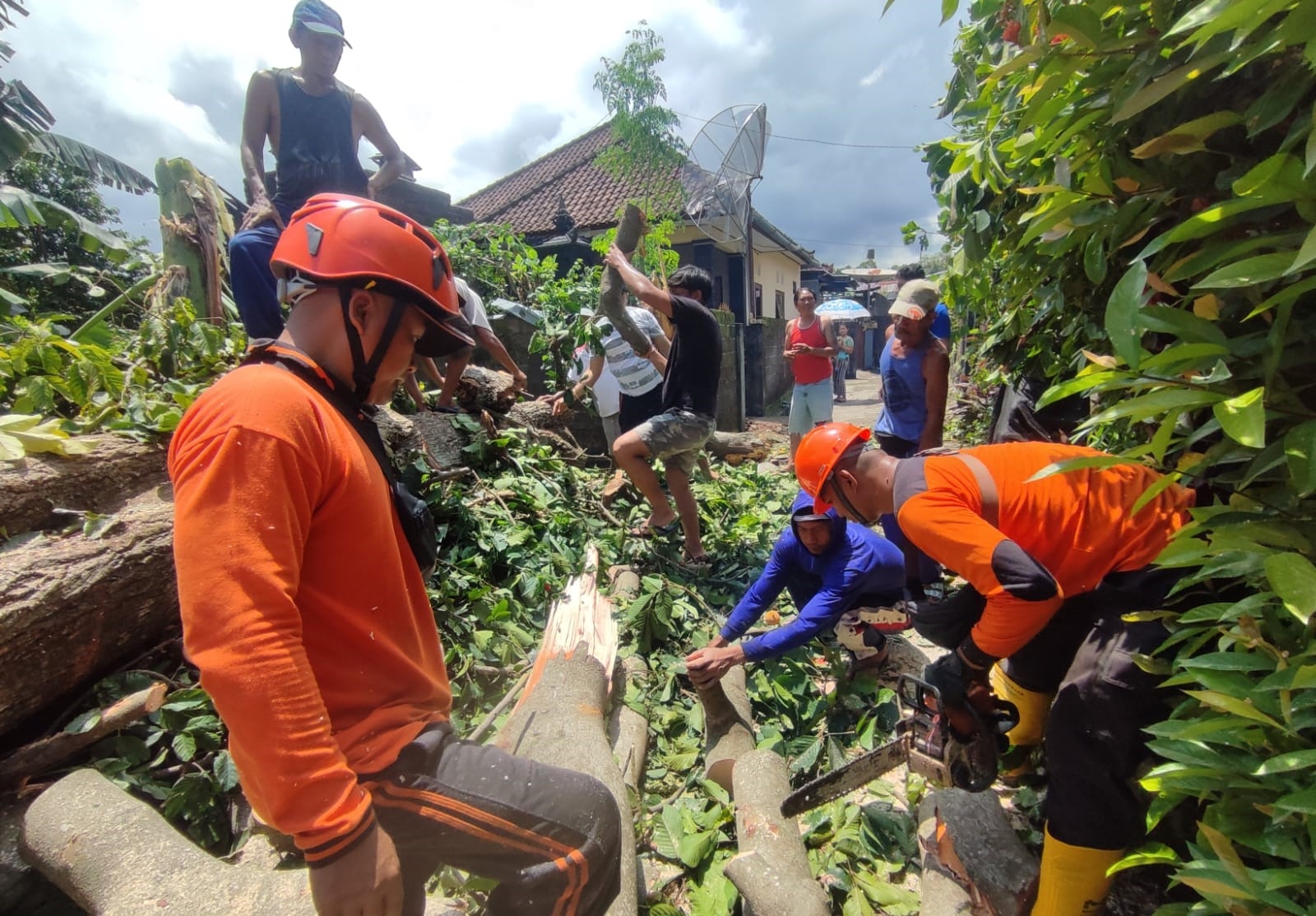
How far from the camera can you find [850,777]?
8.05 feet

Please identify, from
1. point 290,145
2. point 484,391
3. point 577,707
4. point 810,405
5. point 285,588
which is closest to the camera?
point 285,588

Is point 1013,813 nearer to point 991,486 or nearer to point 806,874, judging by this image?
point 806,874

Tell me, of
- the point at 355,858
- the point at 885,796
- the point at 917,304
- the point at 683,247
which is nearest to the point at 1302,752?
the point at 355,858

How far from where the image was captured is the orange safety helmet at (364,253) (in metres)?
1.42

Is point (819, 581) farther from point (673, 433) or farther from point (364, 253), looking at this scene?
point (364, 253)

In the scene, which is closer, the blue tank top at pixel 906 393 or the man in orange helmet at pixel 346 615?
the man in orange helmet at pixel 346 615

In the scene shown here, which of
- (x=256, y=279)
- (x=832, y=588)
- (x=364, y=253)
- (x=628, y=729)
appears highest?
(x=256, y=279)

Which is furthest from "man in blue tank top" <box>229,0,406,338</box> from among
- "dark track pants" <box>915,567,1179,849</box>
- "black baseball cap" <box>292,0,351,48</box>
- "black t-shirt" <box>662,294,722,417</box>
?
"dark track pants" <box>915,567,1179,849</box>

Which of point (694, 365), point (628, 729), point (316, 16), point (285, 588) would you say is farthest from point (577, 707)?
point (316, 16)

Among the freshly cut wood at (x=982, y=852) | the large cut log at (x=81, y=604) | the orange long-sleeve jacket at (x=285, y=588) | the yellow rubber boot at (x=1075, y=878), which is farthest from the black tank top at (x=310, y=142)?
the yellow rubber boot at (x=1075, y=878)

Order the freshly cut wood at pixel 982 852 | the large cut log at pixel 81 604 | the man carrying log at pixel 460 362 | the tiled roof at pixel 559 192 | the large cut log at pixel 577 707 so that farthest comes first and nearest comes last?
1. the tiled roof at pixel 559 192
2. the man carrying log at pixel 460 362
3. the large cut log at pixel 577 707
4. the large cut log at pixel 81 604
5. the freshly cut wood at pixel 982 852

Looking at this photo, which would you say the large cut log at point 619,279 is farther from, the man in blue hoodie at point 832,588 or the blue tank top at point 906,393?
the man in blue hoodie at point 832,588

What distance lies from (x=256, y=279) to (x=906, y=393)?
4.12 metres

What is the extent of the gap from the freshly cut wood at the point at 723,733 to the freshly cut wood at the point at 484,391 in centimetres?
347
